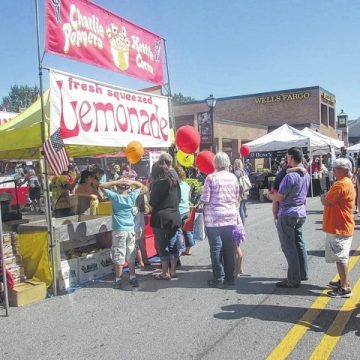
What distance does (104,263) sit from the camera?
6398 millimetres

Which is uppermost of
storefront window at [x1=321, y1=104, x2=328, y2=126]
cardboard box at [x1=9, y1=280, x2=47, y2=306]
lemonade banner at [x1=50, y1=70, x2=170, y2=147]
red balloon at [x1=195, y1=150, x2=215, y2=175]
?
storefront window at [x1=321, y1=104, x2=328, y2=126]

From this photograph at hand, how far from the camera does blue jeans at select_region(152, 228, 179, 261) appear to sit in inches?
231

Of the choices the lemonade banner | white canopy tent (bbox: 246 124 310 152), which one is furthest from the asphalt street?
white canopy tent (bbox: 246 124 310 152)

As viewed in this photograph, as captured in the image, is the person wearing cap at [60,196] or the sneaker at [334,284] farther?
the person wearing cap at [60,196]

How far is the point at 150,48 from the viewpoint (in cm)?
802

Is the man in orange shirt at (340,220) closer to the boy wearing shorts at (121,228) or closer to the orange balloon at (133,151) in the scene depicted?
the boy wearing shorts at (121,228)

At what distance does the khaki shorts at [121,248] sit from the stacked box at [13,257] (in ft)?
3.97

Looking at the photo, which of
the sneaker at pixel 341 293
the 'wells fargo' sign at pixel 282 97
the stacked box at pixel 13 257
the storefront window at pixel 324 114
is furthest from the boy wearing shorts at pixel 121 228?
the storefront window at pixel 324 114

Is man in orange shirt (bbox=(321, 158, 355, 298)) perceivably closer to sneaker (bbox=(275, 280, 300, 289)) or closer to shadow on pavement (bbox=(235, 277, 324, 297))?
shadow on pavement (bbox=(235, 277, 324, 297))

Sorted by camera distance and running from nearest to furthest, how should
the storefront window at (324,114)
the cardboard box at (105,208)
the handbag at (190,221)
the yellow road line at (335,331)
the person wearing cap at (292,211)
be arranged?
the yellow road line at (335,331) < the person wearing cap at (292,211) < the handbag at (190,221) < the cardboard box at (105,208) < the storefront window at (324,114)

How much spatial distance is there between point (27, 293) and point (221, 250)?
100 inches

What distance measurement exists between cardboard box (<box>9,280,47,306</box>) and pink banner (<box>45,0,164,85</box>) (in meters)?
3.09

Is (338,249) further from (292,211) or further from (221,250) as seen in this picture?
(221,250)

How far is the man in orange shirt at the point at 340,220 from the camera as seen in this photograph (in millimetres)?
4844
